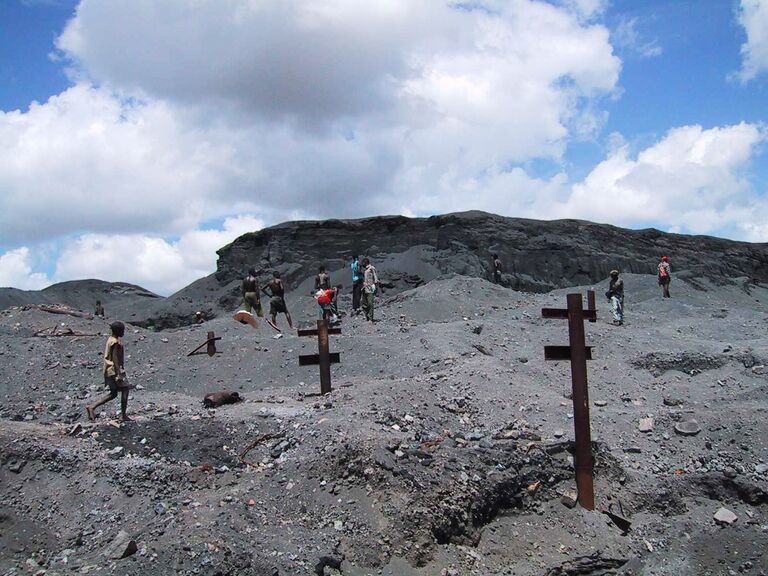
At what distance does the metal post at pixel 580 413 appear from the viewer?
703 centimetres

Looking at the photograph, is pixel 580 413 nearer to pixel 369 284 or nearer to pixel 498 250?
pixel 369 284

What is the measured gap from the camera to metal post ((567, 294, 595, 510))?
703 centimetres

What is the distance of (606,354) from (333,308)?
19.3 feet

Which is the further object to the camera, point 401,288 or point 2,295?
point 2,295

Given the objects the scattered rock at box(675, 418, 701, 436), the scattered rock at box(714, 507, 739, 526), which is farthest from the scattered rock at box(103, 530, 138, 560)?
the scattered rock at box(675, 418, 701, 436)

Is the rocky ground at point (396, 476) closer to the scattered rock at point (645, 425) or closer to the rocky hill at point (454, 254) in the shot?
the scattered rock at point (645, 425)

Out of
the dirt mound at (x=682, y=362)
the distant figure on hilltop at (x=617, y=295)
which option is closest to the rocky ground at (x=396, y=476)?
the dirt mound at (x=682, y=362)

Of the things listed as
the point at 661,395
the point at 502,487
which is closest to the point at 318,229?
the point at 661,395

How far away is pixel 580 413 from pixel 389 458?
6.70ft

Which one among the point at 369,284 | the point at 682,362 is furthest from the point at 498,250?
the point at 682,362

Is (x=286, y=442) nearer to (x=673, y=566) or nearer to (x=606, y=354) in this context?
(x=673, y=566)

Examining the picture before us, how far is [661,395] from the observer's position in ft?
34.6

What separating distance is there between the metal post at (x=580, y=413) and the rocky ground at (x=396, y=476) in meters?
0.23

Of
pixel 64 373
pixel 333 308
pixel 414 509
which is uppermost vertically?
pixel 333 308
